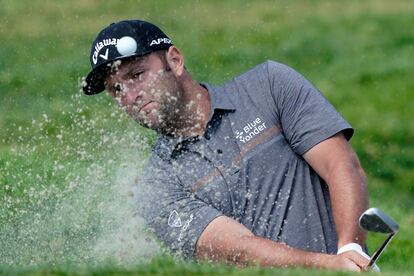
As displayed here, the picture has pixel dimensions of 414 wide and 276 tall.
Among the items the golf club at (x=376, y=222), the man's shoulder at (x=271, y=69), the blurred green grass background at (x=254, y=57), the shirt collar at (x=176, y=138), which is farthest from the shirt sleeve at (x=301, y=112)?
the blurred green grass background at (x=254, y=57)

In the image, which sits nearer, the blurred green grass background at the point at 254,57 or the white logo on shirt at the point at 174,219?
the white logo on shirt at the point at 174,219

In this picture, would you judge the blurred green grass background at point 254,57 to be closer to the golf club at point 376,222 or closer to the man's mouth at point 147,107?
the man's mouth at point 147,107

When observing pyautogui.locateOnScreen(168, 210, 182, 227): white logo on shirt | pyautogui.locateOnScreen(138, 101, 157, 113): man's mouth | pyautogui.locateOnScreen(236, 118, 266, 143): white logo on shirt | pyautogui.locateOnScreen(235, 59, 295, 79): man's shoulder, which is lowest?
pyautogui.locateOnScreen(168, 210, 182, 227): white logo on shirt

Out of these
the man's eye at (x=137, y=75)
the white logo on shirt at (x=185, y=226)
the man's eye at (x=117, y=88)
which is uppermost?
the man's eye at (x=137, y=75)

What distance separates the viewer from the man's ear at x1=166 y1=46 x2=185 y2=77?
8109 millimetres

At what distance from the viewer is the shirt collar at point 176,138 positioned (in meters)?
7.94

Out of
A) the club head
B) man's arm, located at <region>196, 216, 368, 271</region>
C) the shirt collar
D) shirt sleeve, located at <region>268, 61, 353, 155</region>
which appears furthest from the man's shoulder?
the club head

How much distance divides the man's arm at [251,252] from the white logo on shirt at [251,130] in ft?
1.53

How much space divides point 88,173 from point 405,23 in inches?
591

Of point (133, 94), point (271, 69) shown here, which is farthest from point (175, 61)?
point (271, 69)

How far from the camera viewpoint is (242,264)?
7.58 m

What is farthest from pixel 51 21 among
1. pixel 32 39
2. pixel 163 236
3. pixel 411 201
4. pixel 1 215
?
pixel 163 236

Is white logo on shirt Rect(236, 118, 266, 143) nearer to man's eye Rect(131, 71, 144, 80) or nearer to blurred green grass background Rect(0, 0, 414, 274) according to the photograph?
man's eye Rect(131, 71, 144, 80)

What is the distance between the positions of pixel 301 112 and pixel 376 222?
111 centimetres
